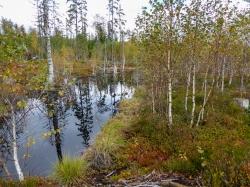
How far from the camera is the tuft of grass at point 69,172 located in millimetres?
9648

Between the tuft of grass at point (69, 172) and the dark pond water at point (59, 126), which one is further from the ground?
the tuft of grass at point (69, 172)

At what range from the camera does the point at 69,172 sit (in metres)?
9.75

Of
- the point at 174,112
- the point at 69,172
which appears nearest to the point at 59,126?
the point at 174,112

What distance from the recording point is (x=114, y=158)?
1258 centimetres

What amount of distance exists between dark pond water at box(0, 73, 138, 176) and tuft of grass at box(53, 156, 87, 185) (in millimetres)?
1180

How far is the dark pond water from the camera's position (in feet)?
43.6

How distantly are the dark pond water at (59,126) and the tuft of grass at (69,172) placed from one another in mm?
1180

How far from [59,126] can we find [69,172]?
34.7 feet

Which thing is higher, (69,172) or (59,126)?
(69,172)

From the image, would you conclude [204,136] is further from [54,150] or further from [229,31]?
[54,150]

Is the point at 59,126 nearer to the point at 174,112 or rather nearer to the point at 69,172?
the point at 174,112

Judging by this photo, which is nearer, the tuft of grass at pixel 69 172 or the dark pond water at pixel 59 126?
the tuft of grass at pixel 69 172

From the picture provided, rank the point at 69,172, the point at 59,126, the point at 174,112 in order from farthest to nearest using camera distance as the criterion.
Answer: the point at 59,126, the point at 174,112, the point at 69,172

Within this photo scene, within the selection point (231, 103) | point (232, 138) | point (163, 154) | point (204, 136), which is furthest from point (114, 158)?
point (231, 103)
